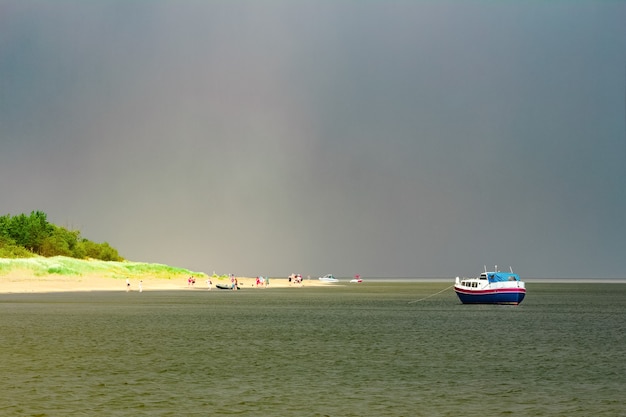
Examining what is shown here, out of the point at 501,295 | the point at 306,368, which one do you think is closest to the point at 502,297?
the point at 501,295

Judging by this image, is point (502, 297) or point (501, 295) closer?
point (501, 295)

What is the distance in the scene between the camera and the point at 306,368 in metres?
44.7

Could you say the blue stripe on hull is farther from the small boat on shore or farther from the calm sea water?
the calm sea water

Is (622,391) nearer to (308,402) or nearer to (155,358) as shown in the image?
(308,402)

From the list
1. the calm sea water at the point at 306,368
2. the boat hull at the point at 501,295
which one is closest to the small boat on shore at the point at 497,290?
the boat hull at the point at 501,295

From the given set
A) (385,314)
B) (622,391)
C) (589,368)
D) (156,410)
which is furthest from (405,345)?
(385,314)

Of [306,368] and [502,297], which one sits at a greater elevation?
[502,297]

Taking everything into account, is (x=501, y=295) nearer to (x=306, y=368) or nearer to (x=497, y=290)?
(x=497, y=290)

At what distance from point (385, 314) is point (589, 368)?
54.1m

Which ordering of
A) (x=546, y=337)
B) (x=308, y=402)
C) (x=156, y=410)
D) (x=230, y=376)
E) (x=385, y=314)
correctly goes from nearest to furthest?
1. (x=156, y=410)
2. (x=308, y=402)
3. (x=230, y=376)
4. (x=546, y=337)
5. (x=385, y=314)

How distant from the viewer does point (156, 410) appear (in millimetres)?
31234

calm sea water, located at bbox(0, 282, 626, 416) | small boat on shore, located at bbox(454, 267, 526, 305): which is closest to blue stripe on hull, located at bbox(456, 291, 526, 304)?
small boat on shore, located at bbox(454, 267, 526, 305)

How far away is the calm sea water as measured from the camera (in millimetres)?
32594

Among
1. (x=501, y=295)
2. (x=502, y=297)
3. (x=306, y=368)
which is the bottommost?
(x=306, y=368)
